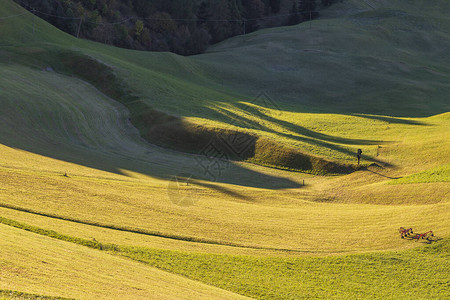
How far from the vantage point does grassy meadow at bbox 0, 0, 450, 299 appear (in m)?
22.7

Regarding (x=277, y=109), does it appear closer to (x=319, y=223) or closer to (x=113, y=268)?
(x=319, y=223)

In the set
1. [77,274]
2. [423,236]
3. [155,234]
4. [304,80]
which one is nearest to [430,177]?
[423,236]

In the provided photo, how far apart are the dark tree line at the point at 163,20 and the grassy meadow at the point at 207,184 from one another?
21943 mm

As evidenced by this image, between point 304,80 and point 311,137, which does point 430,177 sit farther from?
point 304,80

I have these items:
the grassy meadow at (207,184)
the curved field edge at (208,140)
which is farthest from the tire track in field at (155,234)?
the curved field edge at (208,140)

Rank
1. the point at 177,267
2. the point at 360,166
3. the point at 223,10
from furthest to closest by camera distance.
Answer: the point at 223,10 → the point at 360,166 → the point at 177,267

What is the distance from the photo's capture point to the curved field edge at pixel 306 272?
75.4 feet

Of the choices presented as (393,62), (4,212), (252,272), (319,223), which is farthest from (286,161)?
(393,62)

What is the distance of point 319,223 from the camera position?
3159 cm

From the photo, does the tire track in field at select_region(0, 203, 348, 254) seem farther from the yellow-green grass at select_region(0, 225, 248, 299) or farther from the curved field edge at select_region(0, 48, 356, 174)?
the curved field edge at select_region(0, 48, 356, 174)

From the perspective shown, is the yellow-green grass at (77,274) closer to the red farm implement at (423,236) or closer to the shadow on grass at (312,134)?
the red farm implement at (423,236)

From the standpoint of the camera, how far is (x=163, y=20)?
125750mm

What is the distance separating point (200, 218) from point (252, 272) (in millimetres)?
7116

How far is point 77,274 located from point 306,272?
12.2 m
